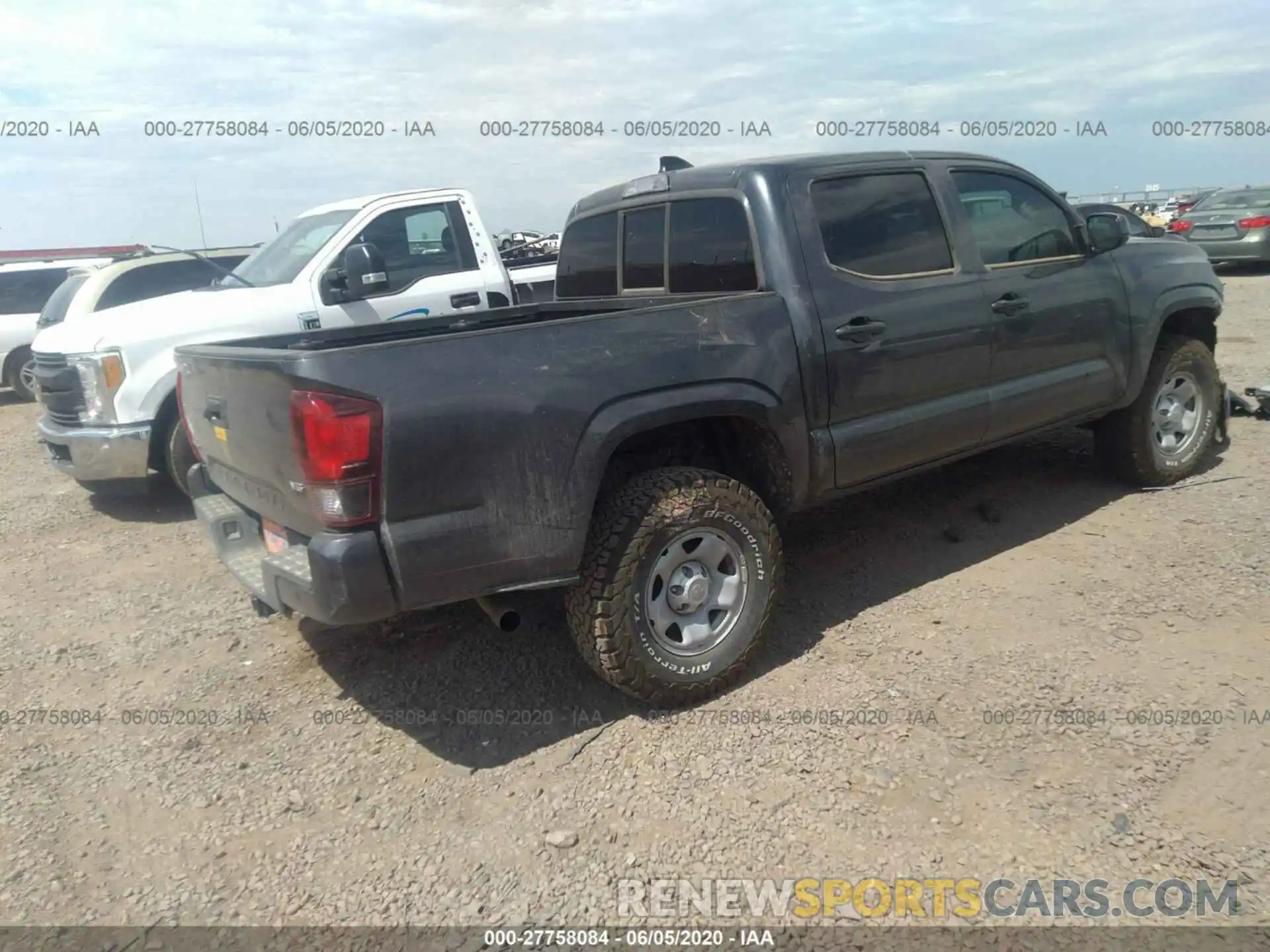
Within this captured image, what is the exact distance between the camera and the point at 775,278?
3.65 metres

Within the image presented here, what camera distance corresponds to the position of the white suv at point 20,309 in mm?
11641

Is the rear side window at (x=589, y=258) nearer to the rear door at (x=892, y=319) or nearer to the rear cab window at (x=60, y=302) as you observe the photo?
the rear door at (x=892, y=319)


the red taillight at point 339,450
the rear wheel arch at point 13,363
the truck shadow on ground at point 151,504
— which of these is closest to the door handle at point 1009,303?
the red taillight at point 339,450

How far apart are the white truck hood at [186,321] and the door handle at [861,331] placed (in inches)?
163

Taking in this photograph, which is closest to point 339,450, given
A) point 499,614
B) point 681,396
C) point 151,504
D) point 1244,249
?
point 499,614

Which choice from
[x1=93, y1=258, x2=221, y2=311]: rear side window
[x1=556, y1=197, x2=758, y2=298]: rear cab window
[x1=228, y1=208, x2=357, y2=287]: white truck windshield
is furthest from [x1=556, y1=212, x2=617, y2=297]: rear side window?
[x1=93, y1=258, x2=221, y2=311]: rear side window

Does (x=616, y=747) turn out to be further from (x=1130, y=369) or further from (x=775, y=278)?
(x=1130, y=369)

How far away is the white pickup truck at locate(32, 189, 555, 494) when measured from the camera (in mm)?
5895

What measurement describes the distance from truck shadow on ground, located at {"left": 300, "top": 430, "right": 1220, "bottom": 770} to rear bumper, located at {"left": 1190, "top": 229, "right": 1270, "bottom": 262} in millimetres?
11905

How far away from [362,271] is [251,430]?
11.5 feet

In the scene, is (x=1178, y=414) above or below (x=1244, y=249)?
below

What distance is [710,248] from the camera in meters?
4.01

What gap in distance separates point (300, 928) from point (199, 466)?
2.12 m

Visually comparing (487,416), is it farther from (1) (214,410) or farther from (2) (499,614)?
(1) (214,410)
